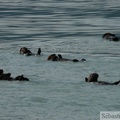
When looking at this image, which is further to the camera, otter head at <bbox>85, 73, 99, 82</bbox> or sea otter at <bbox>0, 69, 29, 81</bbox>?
sea otter at <bbox>0, 69, 29, 81</bbox>

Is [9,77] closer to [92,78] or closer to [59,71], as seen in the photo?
[59,71]

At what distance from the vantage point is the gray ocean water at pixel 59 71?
54.1ft

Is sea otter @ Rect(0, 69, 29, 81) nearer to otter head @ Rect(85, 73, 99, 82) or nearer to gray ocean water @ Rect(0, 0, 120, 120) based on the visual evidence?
gray ocean water @ Rect(0, 0, 120, 120)

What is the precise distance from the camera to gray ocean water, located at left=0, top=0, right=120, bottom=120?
16.5 m

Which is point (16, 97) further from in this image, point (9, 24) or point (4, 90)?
point (9, 24)

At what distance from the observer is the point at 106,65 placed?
22.8m

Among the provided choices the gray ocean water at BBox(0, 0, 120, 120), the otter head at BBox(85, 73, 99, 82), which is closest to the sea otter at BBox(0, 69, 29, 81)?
the gray ocean water at BBox(0, 0, 120, 120)

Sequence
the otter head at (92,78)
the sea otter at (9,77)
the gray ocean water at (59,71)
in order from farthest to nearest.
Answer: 1. the sea otter at (9,77)
2. the otter head at (92,78)
3. the gray ocean water at (59,71)

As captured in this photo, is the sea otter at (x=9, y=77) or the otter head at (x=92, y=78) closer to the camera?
the otter head at (x=92, y=78)

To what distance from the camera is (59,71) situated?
855 inches

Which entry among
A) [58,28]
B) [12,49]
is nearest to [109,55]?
[12,49]

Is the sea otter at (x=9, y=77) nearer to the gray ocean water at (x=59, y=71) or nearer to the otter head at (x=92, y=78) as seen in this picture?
the gray ocean water at (x=59, y=71)

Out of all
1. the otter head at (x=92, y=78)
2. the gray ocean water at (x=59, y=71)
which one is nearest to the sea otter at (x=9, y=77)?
the gray ocean water at (x=59, y=71)

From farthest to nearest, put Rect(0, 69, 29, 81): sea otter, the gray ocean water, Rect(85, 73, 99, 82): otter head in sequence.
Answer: Rect(0, 69, 29, 81): sea otter, Rect(85, 73, 99, 82): otter head, the gray ocean water
